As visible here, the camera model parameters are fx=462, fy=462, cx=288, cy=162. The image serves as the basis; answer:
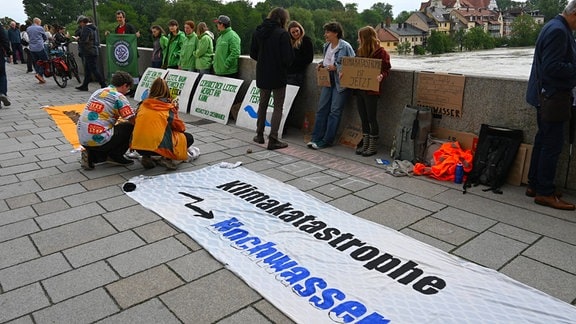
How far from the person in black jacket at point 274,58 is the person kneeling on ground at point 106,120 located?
1860mm

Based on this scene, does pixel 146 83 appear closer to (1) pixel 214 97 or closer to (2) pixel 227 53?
(1) pixel 214 97

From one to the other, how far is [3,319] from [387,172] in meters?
4.04

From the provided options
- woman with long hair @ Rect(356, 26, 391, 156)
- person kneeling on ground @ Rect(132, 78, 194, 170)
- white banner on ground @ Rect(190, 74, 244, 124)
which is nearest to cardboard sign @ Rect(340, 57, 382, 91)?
woman with long hair @ Rect(356, 26, 391, 156)

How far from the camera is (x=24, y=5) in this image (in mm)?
96562

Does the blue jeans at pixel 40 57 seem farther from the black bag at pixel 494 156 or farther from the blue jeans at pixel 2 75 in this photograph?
the black bag at pixel 494 156

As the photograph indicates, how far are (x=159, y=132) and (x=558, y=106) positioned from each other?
4086 mm

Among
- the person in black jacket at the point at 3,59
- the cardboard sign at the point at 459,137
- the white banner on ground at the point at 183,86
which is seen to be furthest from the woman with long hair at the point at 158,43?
the cardboard sign at the point at 459,137

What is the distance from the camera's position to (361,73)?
5957 millimetres

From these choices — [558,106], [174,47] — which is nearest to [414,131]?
[558,106]

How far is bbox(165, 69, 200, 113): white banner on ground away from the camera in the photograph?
9250mm

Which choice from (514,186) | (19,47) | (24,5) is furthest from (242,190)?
(24,5)

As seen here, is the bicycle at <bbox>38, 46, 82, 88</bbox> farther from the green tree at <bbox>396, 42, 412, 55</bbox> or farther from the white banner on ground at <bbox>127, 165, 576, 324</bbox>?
the green tree at <bbox>396, 42, 412, 55</bbox>

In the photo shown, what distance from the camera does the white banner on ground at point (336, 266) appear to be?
2.73m

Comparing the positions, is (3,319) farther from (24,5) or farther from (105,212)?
(24,5)
